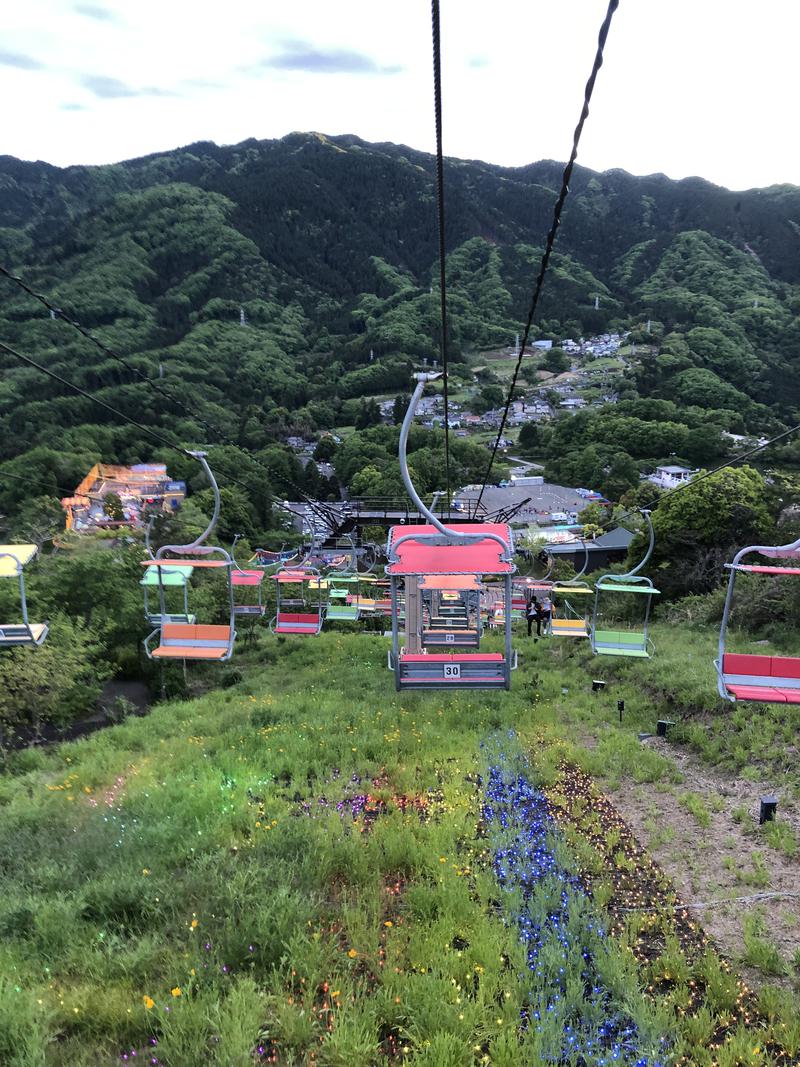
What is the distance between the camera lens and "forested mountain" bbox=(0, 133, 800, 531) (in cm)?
8238

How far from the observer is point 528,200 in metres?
167

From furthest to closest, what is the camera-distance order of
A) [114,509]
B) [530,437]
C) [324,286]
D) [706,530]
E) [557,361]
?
[324,286] < [557,361] < [530,437] < [114,509] < [706,530]

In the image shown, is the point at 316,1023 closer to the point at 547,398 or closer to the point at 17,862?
the point at 17,862

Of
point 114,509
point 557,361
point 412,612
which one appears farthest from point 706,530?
point 557,361

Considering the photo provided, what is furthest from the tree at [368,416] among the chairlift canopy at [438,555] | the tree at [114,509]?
the chairlift canopy at [438,555]

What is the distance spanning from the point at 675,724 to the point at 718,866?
379 centimetres

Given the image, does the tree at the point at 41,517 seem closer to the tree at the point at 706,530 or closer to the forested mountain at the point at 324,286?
the forested mountain at the point at 324,286

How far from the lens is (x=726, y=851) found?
5898 mm

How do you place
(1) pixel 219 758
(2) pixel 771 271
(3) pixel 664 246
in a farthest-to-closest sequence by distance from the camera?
(3) pixel 664 246 < (2) pixel 771 271 < (1) pixel 219 758

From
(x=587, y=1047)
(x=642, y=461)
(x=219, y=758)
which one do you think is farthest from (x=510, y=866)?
(x=642, y=461)

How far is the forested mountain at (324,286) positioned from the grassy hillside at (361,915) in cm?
5388

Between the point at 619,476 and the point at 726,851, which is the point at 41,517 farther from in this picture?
the point at 619,476

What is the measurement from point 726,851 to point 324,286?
147257 mm

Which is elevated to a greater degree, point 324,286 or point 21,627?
point 324,286
